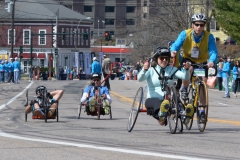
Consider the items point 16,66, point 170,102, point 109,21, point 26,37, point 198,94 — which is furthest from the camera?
point 109,21

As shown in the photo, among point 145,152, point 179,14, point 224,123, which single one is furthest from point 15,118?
point 179,14

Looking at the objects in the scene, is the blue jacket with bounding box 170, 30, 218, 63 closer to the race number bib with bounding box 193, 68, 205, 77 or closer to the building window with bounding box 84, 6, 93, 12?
the race number bib with bounding box 193, 68, 205, 77

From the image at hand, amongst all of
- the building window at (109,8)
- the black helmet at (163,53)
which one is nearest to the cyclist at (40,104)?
the black helmet at (163,53)

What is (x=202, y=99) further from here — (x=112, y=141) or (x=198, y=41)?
(x=112, y=141)

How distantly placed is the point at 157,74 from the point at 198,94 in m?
0.83

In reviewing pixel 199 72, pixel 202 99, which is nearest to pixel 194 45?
pixel 199 72

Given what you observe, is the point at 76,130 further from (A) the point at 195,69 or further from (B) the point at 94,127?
(A) the point at 195,69

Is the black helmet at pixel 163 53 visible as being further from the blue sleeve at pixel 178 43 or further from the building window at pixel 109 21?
the building window at pixel 109 21

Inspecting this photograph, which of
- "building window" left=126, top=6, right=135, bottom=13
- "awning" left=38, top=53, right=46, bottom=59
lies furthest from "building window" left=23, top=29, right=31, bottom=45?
"building window" left=126, top=6, right=135, bottom=13

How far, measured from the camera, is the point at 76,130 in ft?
43.9

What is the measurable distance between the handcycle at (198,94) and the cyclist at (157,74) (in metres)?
0.23

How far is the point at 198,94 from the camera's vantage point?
40.6 ft

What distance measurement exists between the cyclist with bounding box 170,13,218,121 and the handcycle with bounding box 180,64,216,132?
89 millimetres

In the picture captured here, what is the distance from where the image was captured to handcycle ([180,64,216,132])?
486 inches
